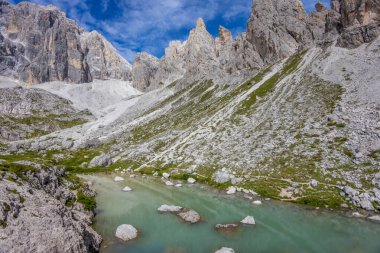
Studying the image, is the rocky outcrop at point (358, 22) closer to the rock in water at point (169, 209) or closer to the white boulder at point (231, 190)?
the white boulder at point (231, 190)

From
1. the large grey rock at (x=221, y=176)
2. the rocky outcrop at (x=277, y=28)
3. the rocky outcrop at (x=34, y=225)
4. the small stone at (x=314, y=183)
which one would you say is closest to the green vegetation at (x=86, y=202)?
the rocky outcrop at (x=34, y=225)

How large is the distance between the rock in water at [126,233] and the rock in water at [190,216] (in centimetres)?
711

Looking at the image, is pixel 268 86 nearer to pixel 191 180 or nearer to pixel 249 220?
pixel 191 180

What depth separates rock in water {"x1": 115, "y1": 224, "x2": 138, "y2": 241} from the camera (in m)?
29.1

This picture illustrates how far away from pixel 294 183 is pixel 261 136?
22612 millimetres

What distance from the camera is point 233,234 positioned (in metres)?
30.2

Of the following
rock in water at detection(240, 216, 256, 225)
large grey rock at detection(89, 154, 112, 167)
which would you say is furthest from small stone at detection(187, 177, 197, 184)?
large grey rock at detection(89, 154, 112, 167)

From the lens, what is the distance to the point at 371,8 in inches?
4358

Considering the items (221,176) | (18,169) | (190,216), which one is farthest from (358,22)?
(18,169)

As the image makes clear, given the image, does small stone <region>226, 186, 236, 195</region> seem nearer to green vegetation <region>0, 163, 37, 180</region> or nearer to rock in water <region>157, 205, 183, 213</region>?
rock in water <region>157, 205, 183, 213</region>

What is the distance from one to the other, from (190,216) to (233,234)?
6.92 meters

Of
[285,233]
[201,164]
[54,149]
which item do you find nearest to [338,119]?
[201,164]

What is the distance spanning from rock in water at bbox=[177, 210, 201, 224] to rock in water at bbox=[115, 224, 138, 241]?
7111mm

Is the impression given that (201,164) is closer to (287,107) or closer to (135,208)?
(135,208)
